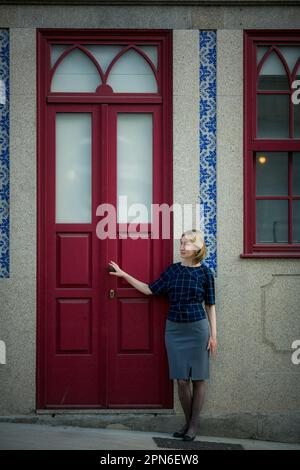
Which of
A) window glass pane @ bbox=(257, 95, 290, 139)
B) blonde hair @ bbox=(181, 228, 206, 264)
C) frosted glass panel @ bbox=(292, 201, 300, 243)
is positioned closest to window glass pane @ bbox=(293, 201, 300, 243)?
frosted glass panel @ bbox=(292, 201, 300, 243)

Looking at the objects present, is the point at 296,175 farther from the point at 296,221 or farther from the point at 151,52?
the point at 151,52

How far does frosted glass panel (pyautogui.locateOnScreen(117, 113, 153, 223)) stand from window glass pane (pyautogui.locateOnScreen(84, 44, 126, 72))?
0.54 m

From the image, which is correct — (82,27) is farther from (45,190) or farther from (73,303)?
(73,303)

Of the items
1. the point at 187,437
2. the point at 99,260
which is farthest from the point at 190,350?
the point at 99,260

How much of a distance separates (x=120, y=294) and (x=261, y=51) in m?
2.78

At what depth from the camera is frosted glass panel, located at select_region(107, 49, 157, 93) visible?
283 inches

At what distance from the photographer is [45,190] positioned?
281 inches

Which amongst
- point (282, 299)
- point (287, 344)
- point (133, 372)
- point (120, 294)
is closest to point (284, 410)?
point (287, 344)

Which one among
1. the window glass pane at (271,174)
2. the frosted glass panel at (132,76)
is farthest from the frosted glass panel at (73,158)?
the window glass pane at (271,174)

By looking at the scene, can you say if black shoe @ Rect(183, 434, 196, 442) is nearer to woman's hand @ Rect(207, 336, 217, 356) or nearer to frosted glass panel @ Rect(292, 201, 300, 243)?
woman's hand @ Rect(207, 336, 217, 356)

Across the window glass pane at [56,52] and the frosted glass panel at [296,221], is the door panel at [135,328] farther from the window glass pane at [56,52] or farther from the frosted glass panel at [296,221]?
the frosted glass panel at [296,221]

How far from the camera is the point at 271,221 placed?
726 centimetres

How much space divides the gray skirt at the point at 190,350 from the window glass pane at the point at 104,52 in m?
2.64

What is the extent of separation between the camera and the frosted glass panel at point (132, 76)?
23.6 ft
